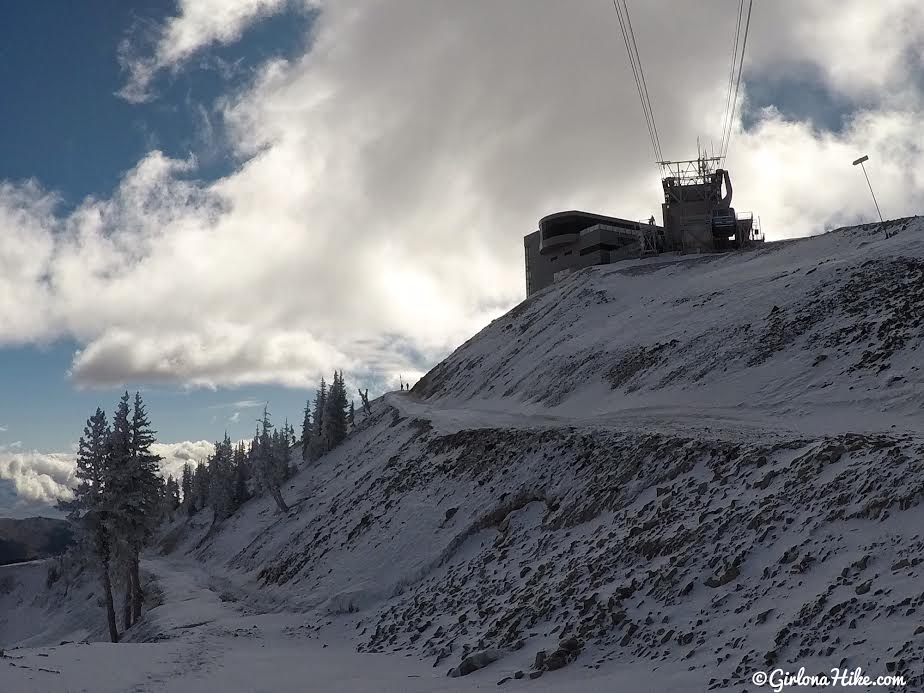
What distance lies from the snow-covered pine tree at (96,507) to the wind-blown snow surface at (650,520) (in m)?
4.54

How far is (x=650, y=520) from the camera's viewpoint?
17500 mm

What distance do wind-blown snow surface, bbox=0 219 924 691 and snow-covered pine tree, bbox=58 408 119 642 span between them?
4537 mm

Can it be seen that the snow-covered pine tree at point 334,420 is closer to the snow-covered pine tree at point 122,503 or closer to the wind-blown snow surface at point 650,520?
the wind-blown snow surface at point 650,520

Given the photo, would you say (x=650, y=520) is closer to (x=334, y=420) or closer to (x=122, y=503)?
(x=122, y=503)

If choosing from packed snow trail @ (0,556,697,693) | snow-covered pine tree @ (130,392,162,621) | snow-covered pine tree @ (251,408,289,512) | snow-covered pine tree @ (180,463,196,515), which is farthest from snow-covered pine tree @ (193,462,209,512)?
packed snow trail @ (0,556,697,693)

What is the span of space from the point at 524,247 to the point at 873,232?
61.5m

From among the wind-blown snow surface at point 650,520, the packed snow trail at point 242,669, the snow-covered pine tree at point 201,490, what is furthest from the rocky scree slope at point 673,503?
the snow-covered pine tree at point 201,490

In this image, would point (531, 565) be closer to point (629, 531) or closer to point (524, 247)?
point (629, 531)

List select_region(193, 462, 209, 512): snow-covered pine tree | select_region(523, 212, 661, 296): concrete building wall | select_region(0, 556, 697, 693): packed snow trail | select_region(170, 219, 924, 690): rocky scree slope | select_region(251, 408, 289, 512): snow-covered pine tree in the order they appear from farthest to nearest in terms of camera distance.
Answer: select_region(193, 462, 209, 512): snow-covered pine tree
select_region(523, 212, 661, 296): concrete building wall
select_region(251, 408, 289, 512): snow-covered pine tree
select_region(0, 556, 697, 693): packed snow trail
select_region(170, 219, 924, 690): rocky scree slope

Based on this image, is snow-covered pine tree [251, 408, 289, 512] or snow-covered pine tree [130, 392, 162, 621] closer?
snow-covered pine tree [130, 392, 162, 621]

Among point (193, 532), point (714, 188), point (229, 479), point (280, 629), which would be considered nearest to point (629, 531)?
point (280, 629)

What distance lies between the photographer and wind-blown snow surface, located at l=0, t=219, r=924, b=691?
11.7 m

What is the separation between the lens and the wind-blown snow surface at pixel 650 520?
11664 mm

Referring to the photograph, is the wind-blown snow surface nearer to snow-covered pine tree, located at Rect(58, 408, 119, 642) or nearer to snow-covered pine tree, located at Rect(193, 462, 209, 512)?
snow-covered pine tree, located at Rect(58, 408, 119, 642)
